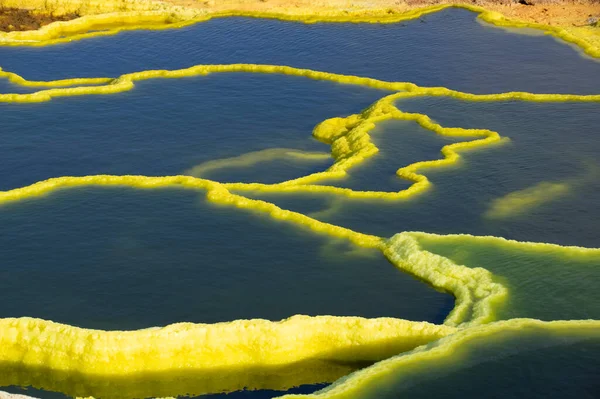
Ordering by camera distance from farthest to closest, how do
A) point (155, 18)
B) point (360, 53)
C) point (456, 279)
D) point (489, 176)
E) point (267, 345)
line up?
point (155, 18), point (360, 53), point (489, 176), point (456, 279), point (267, 345)

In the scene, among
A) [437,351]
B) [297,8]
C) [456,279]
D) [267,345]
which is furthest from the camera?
[297,8]

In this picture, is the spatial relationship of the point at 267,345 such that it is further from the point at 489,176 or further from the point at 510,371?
the point at 489,176

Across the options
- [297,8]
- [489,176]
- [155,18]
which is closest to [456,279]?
[489,176]

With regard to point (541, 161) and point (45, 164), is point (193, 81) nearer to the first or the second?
point (45, 164)

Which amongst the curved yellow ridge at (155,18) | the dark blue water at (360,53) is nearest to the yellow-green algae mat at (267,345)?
the dark blue water at (360,53)

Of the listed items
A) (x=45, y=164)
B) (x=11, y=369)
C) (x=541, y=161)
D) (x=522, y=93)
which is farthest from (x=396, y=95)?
(x=11, y=369)

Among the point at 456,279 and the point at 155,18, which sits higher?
the point at 155,18

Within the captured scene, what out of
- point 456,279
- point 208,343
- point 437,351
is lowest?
point 437,351
